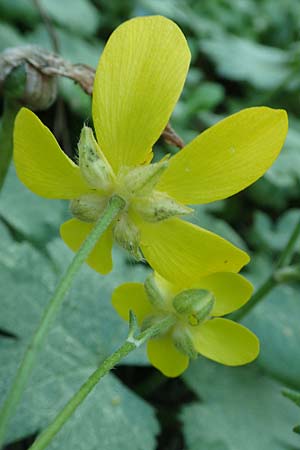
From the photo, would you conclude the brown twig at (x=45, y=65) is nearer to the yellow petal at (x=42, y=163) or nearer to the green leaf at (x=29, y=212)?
the yellow petal at (x=42, y=163)

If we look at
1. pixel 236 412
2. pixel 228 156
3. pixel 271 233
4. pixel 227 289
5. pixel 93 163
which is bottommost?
pixel 271 233

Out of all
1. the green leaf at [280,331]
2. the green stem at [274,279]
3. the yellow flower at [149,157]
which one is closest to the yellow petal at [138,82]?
the yellow flower at [149,157]

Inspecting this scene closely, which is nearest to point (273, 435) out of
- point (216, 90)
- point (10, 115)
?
point (10, 115)

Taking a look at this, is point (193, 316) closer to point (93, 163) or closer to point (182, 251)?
point (182, 251)

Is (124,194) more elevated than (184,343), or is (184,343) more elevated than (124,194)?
(124,194)

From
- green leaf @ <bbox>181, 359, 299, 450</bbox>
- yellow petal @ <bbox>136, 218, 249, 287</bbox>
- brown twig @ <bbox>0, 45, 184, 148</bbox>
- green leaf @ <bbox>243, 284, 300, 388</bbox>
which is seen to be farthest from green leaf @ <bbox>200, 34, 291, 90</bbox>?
yellow petal @ <bbox>136, 218, 249, 287</bbox>

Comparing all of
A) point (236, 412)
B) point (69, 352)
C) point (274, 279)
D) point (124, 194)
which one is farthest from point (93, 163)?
point (236, 412)

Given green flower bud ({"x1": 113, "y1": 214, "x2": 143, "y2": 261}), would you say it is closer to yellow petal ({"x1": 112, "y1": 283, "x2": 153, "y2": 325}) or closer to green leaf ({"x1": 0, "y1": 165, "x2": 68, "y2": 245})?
yellow petal ({"x1": 112, "y1": 283, "x2": 153, "y2": 325})
